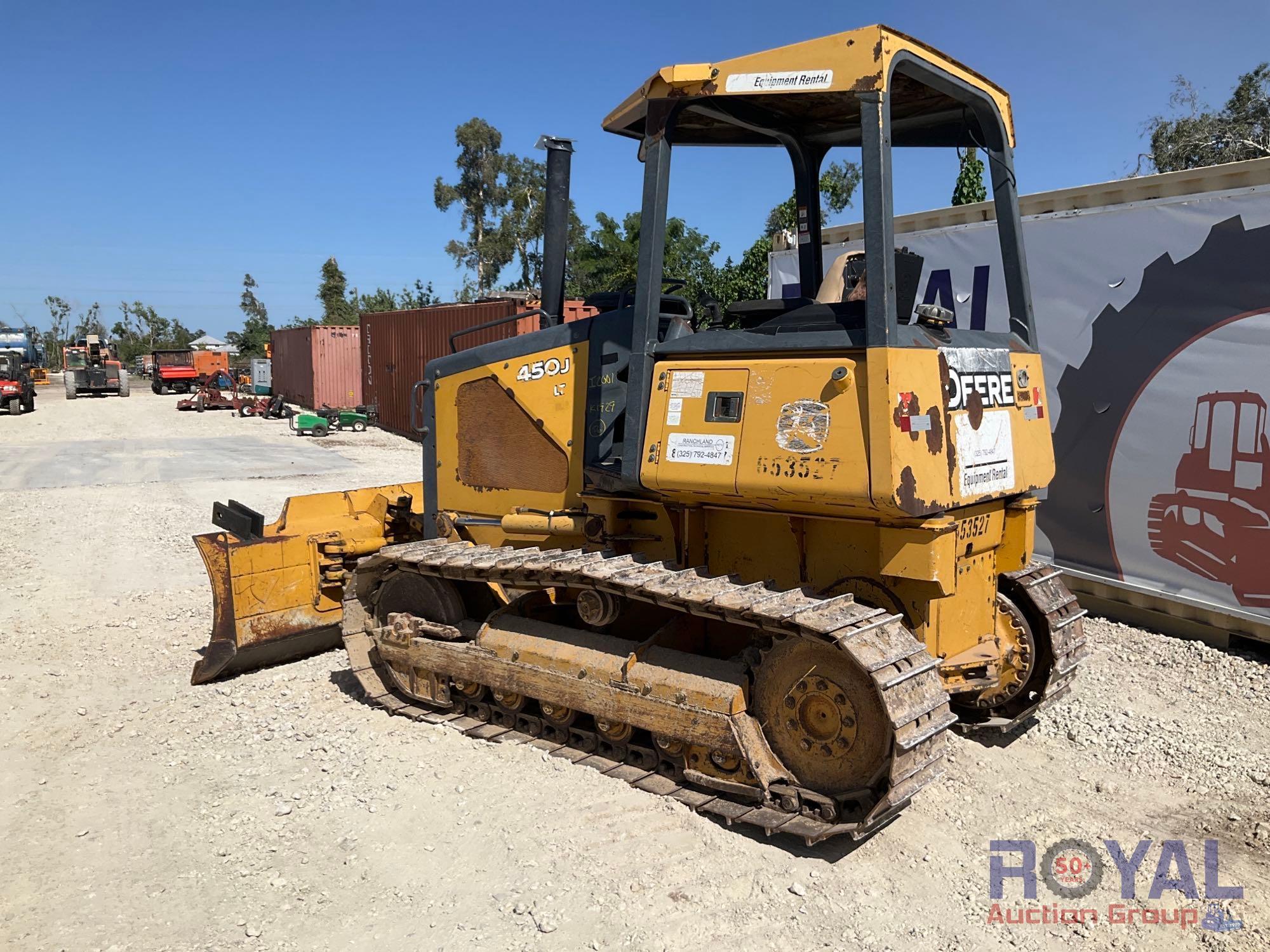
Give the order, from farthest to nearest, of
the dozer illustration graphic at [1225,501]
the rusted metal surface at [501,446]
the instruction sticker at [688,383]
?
the dozer illustration graphic at [1225,501]
the rusted metal surface at [501,446]
the instruction sticker at [688,383]

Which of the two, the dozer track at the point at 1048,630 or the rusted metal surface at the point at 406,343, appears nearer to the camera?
the dozer track at the point at 1048,630

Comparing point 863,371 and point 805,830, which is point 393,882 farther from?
point 863,371

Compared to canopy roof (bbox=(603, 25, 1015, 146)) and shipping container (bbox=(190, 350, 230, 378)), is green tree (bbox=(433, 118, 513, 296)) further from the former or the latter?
canopy roof (bbox=(603, 25, 1015, 146))

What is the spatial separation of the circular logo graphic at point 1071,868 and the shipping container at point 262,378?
38157 mm

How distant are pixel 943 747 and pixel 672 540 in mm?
1658

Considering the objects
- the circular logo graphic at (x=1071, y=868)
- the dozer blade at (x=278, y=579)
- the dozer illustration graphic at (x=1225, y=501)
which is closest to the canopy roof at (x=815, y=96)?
the dozer illustration graphic at (x=1225, y=501)

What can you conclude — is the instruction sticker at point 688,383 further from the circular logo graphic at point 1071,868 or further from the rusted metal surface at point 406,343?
the rusted metal surface at point 406,343

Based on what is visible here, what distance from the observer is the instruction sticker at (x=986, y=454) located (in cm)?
392

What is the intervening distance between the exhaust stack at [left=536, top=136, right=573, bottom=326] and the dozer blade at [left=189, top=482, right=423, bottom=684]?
219 cm

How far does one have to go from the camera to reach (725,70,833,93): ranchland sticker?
12.1 feet

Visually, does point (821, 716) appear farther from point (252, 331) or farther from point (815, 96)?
point (252, 331)

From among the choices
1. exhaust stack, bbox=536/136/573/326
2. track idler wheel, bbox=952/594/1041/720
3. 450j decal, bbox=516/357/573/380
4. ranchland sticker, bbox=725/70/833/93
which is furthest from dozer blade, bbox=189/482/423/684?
track idler wheel, bbox=952/594/1041/720

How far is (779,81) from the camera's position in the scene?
12.5 ft

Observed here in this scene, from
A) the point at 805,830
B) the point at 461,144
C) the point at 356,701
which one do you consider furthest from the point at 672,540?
the point at 461,144
